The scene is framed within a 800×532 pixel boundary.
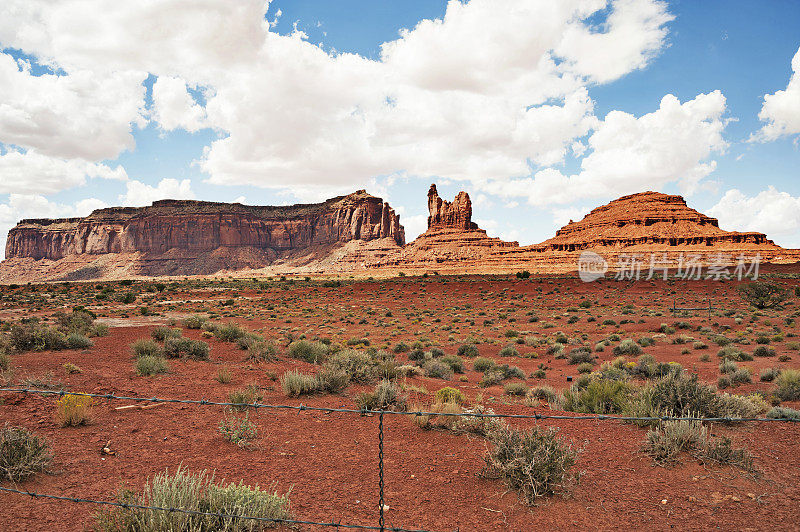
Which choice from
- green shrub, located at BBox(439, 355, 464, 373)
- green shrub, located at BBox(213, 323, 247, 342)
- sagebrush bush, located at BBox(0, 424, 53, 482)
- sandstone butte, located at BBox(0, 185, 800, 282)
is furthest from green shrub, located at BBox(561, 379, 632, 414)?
sandstone butte, located at BBox(0, 185, 800, 282)

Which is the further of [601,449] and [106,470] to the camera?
[601,449]

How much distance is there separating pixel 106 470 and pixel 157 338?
38.7 ft

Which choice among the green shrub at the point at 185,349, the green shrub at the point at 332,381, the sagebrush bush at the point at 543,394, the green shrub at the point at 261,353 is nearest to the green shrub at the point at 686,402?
the sagebrush bush at the point at 543,394

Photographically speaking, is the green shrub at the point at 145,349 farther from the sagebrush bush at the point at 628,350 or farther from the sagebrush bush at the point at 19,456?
the sagebrush bush at the point at 628,350

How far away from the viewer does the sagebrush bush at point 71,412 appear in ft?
22.1

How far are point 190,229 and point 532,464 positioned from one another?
19688 centimetres

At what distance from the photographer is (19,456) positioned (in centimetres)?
504

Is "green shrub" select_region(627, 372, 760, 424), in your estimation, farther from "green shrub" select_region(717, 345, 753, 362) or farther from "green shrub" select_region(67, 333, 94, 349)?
"green shrub" select_region(67, 333, 94, 349)

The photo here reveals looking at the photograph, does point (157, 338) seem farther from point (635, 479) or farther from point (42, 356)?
point (635, 479)

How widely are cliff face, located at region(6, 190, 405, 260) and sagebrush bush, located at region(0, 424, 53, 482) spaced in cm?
16732

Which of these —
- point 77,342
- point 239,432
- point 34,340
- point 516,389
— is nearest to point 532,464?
point 239,432

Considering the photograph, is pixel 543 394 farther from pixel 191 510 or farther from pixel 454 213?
pixel 454 213

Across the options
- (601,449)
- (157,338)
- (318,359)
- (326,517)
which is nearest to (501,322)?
(318,359)

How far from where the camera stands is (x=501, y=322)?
30812 mm
